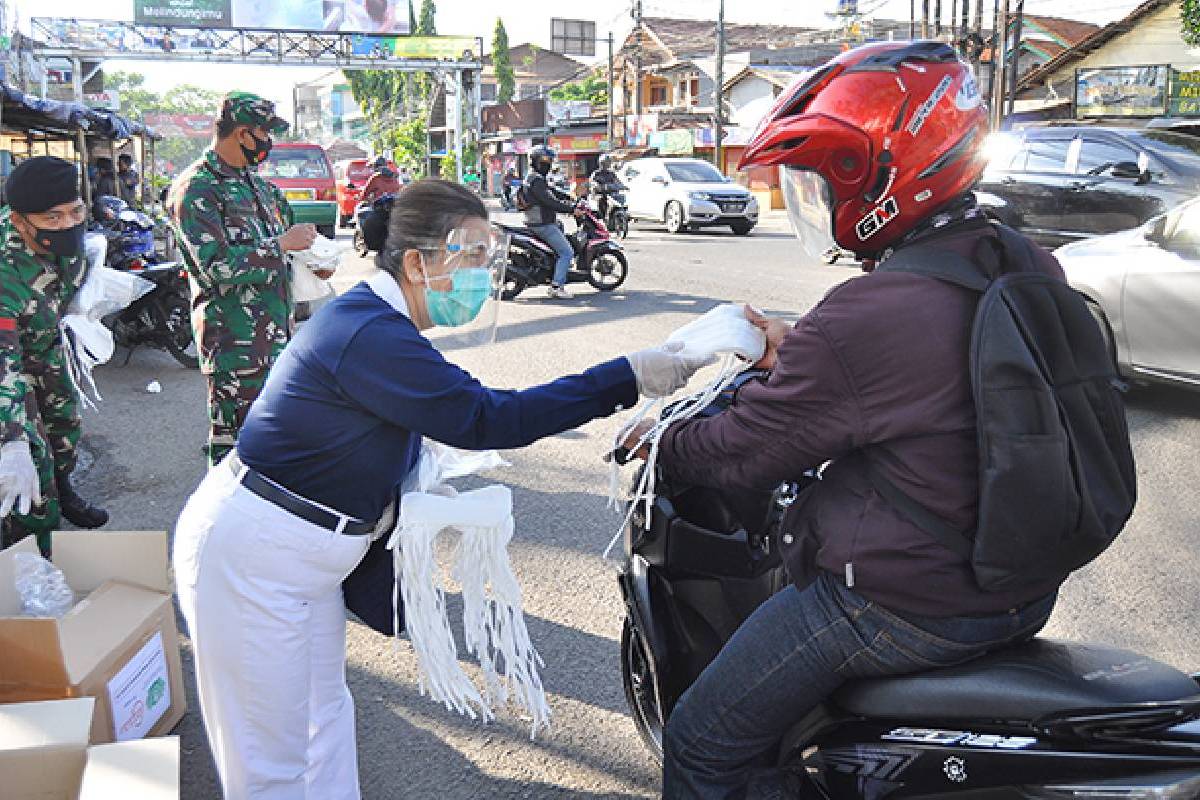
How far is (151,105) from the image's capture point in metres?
112

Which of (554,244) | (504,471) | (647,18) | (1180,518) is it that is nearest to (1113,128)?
(554,244)

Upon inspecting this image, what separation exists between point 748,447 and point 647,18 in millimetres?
60815

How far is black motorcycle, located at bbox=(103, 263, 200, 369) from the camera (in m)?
9.30

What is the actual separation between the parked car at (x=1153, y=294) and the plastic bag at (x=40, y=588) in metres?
5.89

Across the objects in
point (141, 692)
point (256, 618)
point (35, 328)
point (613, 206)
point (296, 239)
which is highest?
point (613, 206)

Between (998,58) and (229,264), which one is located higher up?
(998,58)

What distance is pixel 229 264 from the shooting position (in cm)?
439

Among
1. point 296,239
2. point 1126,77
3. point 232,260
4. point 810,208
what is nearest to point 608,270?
point 296,239

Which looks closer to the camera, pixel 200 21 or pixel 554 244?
pixel 554 244

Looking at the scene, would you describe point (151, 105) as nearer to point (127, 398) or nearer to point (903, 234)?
point (127, 398)

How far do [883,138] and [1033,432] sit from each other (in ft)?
1.94

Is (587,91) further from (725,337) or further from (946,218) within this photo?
(946,218)

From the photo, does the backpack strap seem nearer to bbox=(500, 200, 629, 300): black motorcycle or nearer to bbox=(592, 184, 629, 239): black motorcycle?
bbox=(500, 200, 629, 300): black motorcycle

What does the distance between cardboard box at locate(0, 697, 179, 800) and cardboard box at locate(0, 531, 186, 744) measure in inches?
11.6
